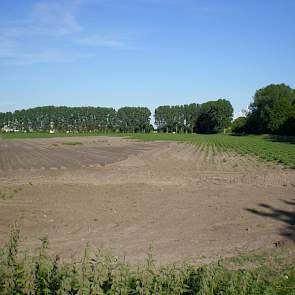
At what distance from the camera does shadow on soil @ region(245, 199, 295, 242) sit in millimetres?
11769

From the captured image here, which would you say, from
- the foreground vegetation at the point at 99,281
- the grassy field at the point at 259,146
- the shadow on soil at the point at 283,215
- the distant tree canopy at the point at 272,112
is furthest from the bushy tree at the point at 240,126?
the foreground vegetation at the point at 99,281

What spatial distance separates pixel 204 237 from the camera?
36.1 feet

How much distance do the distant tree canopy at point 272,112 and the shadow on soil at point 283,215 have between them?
93.9 metres

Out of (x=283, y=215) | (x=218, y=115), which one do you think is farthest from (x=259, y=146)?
(x=218, y=115)

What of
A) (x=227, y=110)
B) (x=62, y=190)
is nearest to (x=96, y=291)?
(x=62, y=190)

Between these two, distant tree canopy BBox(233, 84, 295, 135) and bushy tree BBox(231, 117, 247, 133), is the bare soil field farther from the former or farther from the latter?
bushy tree BBox(231, 117, 247, 133)

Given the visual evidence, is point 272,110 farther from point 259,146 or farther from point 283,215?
point 283,215

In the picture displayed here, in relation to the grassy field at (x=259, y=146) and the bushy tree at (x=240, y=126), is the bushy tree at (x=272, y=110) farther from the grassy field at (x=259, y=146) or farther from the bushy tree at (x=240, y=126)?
the grassy field at (x=259, y=146)

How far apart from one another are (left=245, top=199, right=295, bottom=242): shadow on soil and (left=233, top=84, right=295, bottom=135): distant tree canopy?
93930 mm

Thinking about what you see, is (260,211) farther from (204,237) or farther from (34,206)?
(34,206)

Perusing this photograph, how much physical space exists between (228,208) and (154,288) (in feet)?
31.5

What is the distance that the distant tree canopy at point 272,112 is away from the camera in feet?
371

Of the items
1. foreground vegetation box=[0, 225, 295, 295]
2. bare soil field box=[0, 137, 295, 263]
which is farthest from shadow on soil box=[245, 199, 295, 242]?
foreground vegetation box=[0, 225, 295, 295]

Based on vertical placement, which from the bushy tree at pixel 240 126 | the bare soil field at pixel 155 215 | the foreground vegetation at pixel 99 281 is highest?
the bushy tree at pixel 240 126
